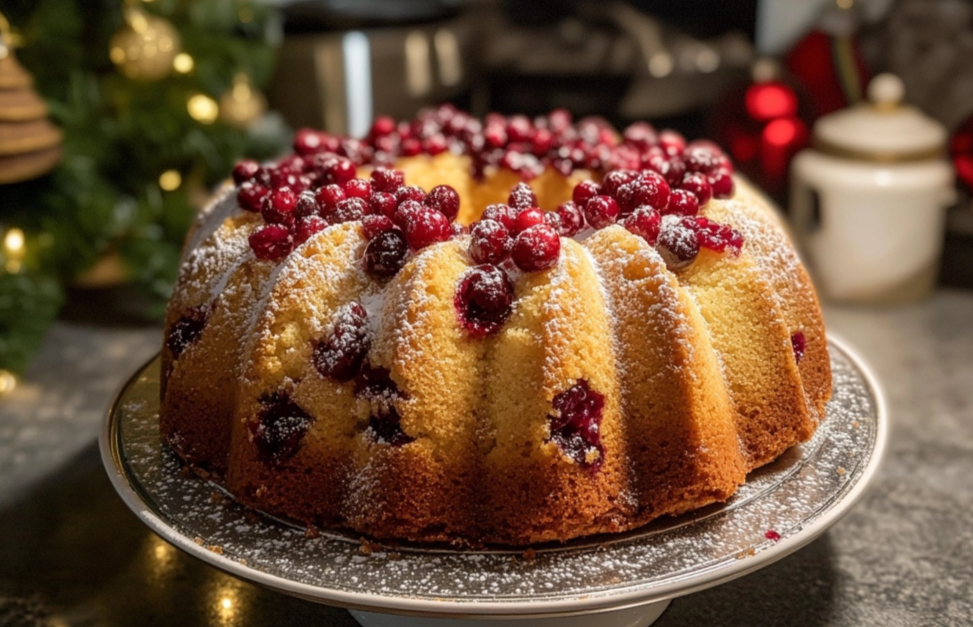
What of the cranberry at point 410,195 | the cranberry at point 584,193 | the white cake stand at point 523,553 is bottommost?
the white cake stand at point 523,553

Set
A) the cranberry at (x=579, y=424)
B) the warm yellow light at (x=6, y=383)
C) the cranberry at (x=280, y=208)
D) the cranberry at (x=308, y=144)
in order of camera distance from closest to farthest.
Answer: the cranberry at (x=579, y=424) < the cranberry at (x=280, y=208) < the cranberry at (x=308, y=144) < the warm yellow light at (x=6, y=383)

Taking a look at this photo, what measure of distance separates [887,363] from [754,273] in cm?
108

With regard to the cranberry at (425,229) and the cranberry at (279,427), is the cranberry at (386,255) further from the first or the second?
the cranberry at (279,427)

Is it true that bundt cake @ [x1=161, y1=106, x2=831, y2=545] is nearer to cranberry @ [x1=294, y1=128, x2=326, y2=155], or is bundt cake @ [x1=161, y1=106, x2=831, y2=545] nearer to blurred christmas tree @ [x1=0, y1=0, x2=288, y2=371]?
cranberry @ [x1=294, y1=128, x2=326, y2=155]

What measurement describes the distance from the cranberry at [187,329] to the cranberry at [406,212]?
31cm

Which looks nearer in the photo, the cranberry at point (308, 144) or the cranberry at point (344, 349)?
the cranberry at point (344, 349)

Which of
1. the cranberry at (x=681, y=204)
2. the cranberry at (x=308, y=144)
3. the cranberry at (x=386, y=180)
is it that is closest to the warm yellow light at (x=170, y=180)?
the cranberry at (x=308, y=144)

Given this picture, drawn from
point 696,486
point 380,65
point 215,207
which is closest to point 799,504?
point 696,486

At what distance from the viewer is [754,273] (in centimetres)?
122

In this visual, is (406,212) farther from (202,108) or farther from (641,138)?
(202,108)

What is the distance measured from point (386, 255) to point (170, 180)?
4.53 ft

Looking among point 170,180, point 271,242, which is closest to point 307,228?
point 271,242

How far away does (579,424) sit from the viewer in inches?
42.8

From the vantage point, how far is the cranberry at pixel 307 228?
125 centimetres
